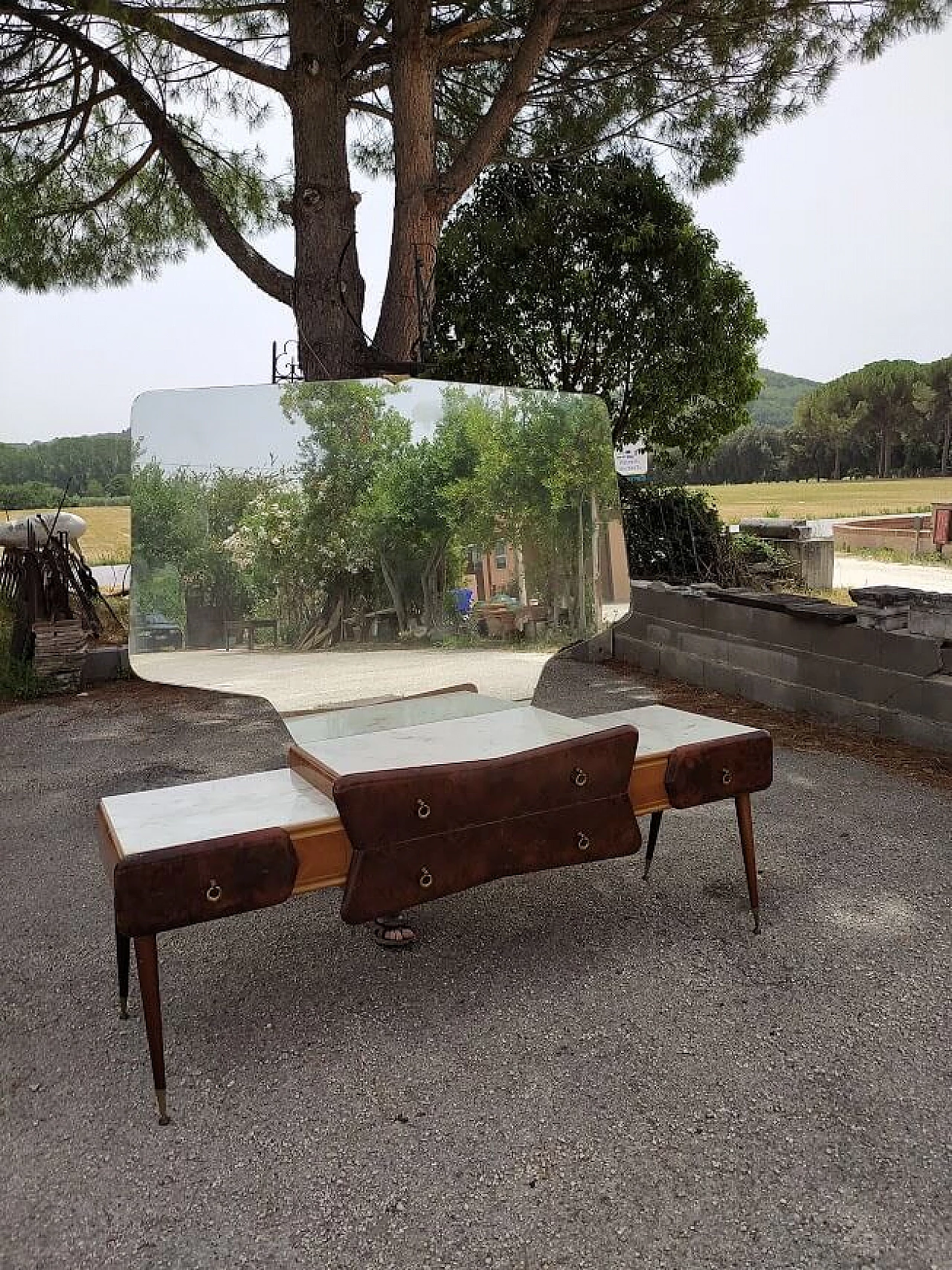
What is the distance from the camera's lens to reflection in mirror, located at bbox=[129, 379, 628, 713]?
2.41 metres

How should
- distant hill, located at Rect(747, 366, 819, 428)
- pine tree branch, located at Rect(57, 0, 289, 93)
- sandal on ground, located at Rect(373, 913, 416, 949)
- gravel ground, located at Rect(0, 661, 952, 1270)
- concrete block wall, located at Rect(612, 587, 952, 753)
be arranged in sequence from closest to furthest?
gravel ground, located at Rect(0, 661, 952, 1270) < sandal on ground, located at Rect(373, 913, 416, 949) < concrete block wall, located at Rect(612, 587, 952, 753) < pine tree branch, located at Rect(57, 0, 289, 93) < distant hill, located at Rect(747, 366, 819, 428)

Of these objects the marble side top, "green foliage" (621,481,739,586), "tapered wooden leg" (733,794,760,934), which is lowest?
"tapered wooden leg" (733,794,760,934)

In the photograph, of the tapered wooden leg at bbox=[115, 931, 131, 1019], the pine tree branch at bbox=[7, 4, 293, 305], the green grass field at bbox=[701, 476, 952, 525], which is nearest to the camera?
the tapered wooden leg at bbox=[115, 931, 131, 1019]

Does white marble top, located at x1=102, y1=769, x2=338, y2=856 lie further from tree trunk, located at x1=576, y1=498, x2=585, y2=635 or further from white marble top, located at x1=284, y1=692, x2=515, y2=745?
tree trunk, located at x1=576, y1=498, x2=585, y2=635

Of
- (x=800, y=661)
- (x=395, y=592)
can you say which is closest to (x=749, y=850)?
(x=395, y=592)

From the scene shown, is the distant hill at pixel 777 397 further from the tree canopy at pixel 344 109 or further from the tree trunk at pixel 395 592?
the tree trunk at pixel 395 592

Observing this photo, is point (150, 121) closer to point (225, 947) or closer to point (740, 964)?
point (225, 947)

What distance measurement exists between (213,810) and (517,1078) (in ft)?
2.66

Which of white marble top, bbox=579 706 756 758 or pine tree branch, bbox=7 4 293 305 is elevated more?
pine tree branch, bbox=7 4 293 305

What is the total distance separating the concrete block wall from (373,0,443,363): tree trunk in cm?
182

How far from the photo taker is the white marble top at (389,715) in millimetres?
2629

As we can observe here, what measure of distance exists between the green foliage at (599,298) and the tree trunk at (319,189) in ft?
6.73

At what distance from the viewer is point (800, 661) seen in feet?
15.9

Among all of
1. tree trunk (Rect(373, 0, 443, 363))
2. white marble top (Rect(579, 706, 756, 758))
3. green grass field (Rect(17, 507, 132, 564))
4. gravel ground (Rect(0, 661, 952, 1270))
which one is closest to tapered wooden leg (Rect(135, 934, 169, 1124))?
gravel ground (Rect(0, 661, 952, 1270))
